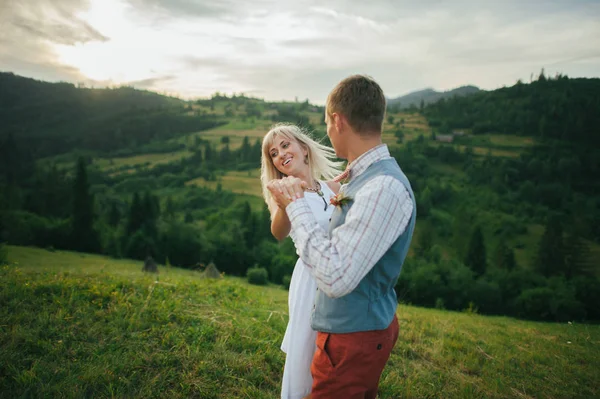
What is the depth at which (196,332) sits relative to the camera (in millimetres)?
4898

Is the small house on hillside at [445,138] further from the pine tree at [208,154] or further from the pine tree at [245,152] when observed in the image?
the pine tree at [208,154]

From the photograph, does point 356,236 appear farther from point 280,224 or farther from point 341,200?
point 280,224

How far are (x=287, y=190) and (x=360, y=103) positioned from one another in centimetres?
64

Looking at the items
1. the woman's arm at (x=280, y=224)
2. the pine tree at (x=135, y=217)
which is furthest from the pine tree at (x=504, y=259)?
the woman's arm at (x=280, y=224)

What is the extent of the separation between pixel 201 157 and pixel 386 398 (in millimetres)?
122227

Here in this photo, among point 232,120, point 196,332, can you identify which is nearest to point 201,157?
point 232,120

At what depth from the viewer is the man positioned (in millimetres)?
1763

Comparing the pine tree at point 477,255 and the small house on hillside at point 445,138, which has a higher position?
the small house on hillside at point 445,138

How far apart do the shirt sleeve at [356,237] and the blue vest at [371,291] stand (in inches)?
5.1

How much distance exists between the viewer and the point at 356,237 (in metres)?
1.75

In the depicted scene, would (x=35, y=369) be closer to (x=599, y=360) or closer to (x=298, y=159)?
(x=298, y=159)

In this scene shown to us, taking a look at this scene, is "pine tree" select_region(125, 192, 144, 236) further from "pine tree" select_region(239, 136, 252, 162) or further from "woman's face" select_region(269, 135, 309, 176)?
"woman's face" select_region(269, 135, 309, 176)

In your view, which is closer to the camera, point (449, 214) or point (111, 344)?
point (111, 344)

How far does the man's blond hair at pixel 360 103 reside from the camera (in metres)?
2.00
